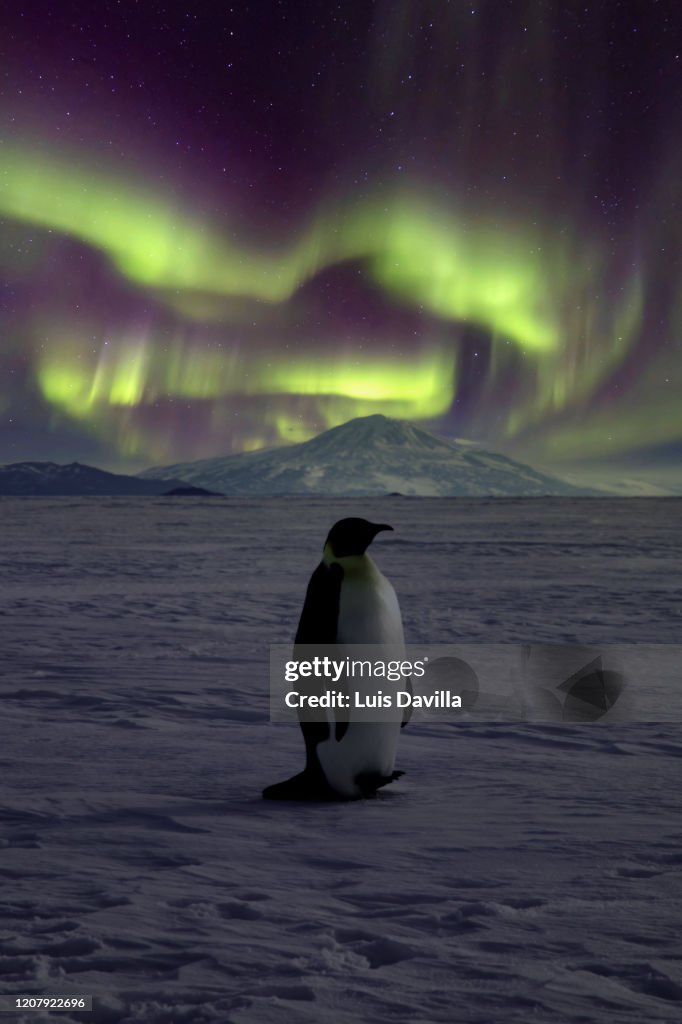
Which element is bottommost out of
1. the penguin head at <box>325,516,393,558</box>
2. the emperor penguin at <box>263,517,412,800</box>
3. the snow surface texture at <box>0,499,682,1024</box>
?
the snow surface texture at <box>0,499,682,1024</box>

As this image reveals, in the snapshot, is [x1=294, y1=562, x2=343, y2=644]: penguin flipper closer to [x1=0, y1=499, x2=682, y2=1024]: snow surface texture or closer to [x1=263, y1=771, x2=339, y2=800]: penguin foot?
[x1=263, y1=771, x2=339, y2=800]: penguin foot

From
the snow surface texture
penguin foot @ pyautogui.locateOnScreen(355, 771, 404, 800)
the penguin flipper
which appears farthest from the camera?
penguin foot @ pyautogui.locateOnScreen(355, 771, 404, 800)

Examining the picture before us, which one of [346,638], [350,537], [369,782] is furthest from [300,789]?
[350,537]

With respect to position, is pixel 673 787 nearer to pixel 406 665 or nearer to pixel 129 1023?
pixel 406 665

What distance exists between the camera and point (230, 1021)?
7.92 ft

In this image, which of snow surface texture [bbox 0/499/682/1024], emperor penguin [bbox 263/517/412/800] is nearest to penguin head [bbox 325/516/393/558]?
emperor penguin [bbox 263/517/412/800]

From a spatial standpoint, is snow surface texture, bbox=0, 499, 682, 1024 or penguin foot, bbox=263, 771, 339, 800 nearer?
snow surface texture, bbox=0, 499, 682, 1024

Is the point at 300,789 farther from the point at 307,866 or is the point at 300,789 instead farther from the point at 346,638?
the point at 307,866

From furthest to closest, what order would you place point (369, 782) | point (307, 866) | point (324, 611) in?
1. point (369, 782)
2. point (324, 611)
3. point (307, 866)

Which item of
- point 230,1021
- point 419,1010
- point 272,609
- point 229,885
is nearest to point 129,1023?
point 230,1021

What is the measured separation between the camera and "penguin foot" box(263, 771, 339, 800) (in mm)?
4559

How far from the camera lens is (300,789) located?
4.57 meters

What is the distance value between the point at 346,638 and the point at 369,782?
0.75m

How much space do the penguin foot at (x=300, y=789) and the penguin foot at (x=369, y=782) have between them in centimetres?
14
